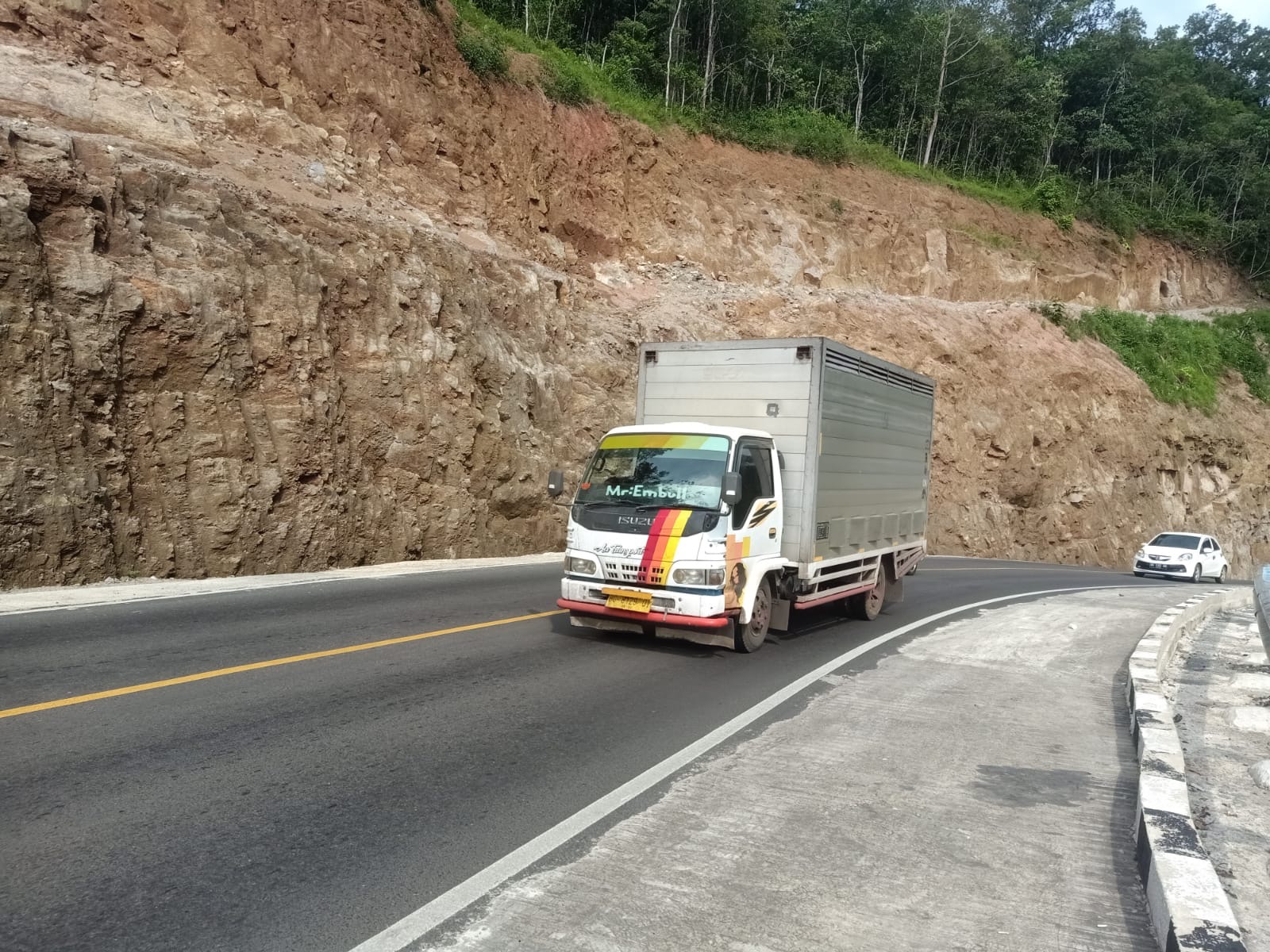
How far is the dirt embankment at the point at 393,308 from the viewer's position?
13.5 metres

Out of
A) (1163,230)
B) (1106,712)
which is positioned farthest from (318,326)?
(1163,230)

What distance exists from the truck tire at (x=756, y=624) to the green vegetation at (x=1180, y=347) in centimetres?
3337

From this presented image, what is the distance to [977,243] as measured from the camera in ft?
135

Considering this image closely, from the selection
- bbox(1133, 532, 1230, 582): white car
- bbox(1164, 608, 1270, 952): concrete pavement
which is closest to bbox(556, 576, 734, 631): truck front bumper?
bbox(1164, 608, 1270, 952): concrete pavement

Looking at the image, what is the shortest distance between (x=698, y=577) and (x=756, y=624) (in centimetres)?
130

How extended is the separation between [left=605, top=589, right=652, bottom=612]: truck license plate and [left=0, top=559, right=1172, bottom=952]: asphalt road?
0.56m

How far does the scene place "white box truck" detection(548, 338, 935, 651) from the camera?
8.87 m

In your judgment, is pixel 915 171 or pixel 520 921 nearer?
pixel 520 921

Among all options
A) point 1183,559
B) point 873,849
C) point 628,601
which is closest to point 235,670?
point 628,601

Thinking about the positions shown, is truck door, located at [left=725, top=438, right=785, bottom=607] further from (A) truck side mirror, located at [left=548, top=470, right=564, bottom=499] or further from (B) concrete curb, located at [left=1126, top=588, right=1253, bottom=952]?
(B) concrete curb, located at [left=1126, top=588, right=1253, bottom=952]

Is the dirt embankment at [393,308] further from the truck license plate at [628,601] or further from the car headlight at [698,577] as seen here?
the car headlight at [698,577]

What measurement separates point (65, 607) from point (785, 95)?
43.0 meters

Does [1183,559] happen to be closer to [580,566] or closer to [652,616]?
[652,616]

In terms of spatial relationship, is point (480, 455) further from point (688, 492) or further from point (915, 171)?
point (915, 171)
